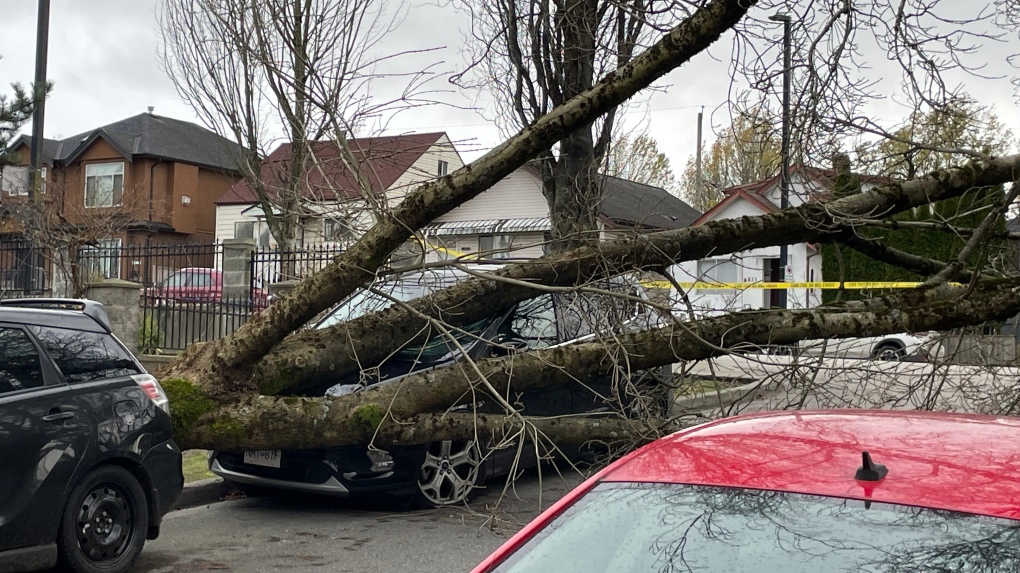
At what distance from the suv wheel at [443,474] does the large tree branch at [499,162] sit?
1.43m

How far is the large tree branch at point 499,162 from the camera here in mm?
6965

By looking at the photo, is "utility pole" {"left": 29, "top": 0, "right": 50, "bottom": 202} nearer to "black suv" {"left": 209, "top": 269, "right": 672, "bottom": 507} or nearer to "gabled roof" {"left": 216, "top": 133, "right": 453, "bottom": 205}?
"gabled roof" {"left": 216, "top": 133, "right": 453, "bottom": 205}

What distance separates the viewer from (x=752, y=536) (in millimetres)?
2270

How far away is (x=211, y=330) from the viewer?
15.4 meters

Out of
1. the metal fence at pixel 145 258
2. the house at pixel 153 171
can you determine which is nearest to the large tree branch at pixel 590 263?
the metal fence at pixel 145 258

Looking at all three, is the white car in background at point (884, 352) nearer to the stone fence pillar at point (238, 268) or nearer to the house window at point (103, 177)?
the stone fence pillar at point (238, 268)

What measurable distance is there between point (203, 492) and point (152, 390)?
7.87 ft

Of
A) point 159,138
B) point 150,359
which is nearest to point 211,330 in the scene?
point 150,359

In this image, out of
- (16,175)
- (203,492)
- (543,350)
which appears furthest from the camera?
(16,175)

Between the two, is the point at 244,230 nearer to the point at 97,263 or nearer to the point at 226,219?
the point at 226,219

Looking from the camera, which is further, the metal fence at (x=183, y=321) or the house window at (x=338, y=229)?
the metal fence at (x=183, y=321)

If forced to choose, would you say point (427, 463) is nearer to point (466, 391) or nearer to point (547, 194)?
point (466, 391)

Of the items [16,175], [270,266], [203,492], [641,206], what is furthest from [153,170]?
[203,492]

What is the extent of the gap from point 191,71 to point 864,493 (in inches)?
825
